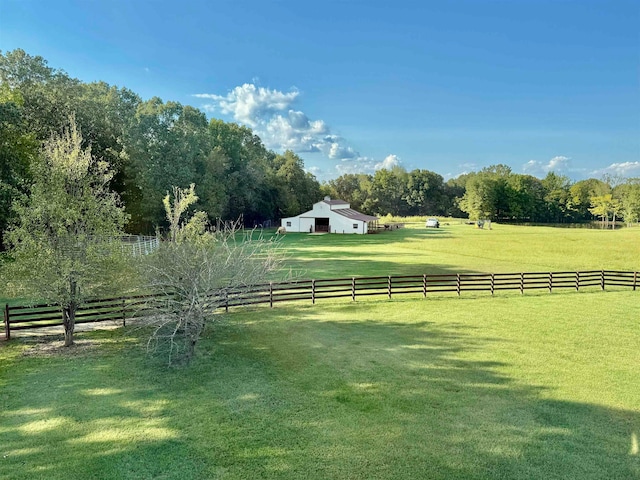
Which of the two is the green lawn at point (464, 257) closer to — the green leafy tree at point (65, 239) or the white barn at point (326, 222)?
the green leafy tree at point (65, 239)

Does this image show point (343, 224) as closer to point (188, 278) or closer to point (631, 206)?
point (188, 278)

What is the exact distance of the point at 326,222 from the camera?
51938 millimetres

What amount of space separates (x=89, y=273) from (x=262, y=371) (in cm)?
520

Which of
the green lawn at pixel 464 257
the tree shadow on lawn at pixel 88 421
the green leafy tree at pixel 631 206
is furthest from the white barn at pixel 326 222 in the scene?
the green leafy tree at pixel 631 206

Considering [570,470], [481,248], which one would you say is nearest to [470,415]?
[570,470]

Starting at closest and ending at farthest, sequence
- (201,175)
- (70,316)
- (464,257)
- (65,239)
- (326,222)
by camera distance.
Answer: (65,239)
(70,316)
(464,257)
(201,175)
(326,222)

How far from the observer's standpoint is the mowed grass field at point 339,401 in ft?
Answer: 18.4

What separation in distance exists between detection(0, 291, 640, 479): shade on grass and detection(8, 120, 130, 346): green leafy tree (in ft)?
5.20

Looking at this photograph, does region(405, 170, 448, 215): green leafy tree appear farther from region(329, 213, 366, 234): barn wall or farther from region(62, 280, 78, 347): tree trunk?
region(62, 280, 78, 347): tree trunk

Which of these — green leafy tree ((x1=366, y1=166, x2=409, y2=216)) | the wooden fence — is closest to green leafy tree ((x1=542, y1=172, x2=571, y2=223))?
green leafy tree ((x1=366, y1=166, x2=409, y2=216))

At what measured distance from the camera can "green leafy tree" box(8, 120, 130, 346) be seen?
9711mm

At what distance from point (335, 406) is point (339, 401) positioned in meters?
0.22

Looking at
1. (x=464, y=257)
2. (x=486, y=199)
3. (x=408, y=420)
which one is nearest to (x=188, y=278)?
(x=408, y=420)

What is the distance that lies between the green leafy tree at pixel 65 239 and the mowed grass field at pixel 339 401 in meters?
1.56
